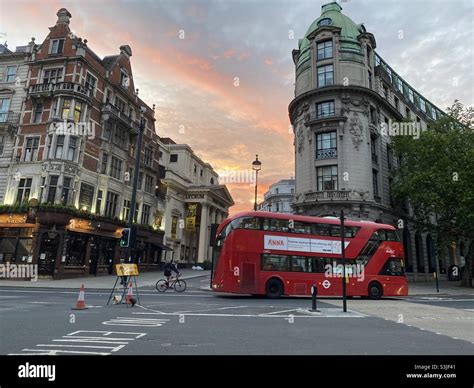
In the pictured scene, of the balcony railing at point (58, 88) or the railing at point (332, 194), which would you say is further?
the railing at point (332, 194)

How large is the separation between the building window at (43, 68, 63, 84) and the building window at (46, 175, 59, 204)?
30.1 ft

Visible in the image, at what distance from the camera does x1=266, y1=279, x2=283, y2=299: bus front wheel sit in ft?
58.5

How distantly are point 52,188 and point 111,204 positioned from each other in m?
7.13

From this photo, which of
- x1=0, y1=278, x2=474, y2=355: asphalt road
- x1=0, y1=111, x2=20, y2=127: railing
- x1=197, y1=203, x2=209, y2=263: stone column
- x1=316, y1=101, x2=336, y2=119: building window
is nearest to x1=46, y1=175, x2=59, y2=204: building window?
x1=0, y1=111, x2=20, y2=127: railing

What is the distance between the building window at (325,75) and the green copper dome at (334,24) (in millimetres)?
2678

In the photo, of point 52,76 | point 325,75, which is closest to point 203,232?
point 325,75

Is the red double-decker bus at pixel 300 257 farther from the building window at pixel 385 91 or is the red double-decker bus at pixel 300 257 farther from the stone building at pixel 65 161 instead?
the building window at pixel 385 91

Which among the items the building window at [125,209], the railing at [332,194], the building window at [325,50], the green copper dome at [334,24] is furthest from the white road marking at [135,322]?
the green copper dome at [334,24]

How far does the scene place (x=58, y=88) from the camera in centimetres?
2970

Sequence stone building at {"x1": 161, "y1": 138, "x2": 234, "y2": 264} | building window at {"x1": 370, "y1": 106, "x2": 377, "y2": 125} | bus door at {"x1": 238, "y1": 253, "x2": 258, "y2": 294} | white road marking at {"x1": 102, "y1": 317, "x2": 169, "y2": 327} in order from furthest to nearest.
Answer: stone building at {"x1": 161, "y1": 138, "x2": 234, "y2": 264}
building window at {"x1": 370, "y1": 106, "x2": 377, "y2": 125}
bus door at {"x1": 238, "y1": 253, "x2": 258, "y2": 294}
white road marking at {"x1": 102, "y1": 317, "x2": 169, "y2": 327}

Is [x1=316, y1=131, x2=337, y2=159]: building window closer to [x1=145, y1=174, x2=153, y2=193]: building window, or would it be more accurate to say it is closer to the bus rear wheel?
the bus rear wheel

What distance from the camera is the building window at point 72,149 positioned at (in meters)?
29.3

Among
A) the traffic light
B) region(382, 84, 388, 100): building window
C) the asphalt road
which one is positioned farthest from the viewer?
region(382, 84, 388, 100): building window
